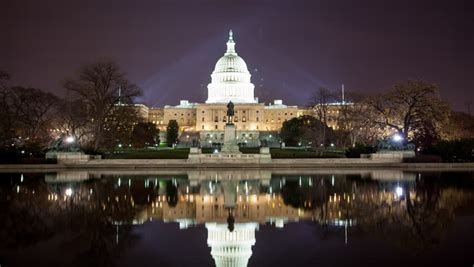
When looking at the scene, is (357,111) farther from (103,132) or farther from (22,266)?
(22,266)

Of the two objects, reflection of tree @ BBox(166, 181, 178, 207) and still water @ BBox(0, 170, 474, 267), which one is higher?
reflection of tree @ BBox(166, 181, 178, 207)

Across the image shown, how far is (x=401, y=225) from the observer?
47.2 feet

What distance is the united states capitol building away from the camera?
133 metres

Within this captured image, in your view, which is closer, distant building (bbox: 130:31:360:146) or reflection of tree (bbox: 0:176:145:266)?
reflection of tree (bbox: 0:176:145:266)

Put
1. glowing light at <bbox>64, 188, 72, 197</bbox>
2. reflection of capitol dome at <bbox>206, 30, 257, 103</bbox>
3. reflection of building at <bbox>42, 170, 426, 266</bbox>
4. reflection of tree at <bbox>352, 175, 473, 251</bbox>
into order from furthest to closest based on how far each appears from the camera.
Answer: reflection of capitol dome at <bbox>206, 30, 257, 103</bbox> → glowing light at <bbox>64, 188, 72, 197</bbox> → reflection of building at <bbox>42, 170, 426, 266</bbox> → reflection of tree at <bbox>352, 175, 473, 251</bbox>

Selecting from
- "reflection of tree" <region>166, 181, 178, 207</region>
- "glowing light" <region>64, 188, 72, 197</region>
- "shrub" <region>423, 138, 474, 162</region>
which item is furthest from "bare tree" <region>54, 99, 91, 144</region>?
"shrub" <region>423, 138, 474, 162</region>

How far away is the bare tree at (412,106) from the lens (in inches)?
2028

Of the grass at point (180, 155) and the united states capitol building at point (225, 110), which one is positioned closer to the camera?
the grass at point (180, 155)

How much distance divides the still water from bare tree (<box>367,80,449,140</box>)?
2985 centimetres

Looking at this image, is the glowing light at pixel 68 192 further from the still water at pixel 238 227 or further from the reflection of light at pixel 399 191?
the reflection of light at pixel 399 191

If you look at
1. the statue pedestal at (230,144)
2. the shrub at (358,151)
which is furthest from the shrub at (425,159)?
the statue pedestal at (230,144)

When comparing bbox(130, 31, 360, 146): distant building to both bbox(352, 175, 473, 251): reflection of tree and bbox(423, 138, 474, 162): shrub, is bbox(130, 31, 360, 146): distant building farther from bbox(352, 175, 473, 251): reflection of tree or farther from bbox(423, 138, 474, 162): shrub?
bbox(352, 175, 473, 251): reflection of tree

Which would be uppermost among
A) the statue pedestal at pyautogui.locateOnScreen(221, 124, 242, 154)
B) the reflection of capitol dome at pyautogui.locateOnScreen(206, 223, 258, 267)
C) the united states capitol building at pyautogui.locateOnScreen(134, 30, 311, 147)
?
the united states capitol building at pyautogui.locateOnScreen(134, 30, 311, 147)

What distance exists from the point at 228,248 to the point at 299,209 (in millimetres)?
6107
